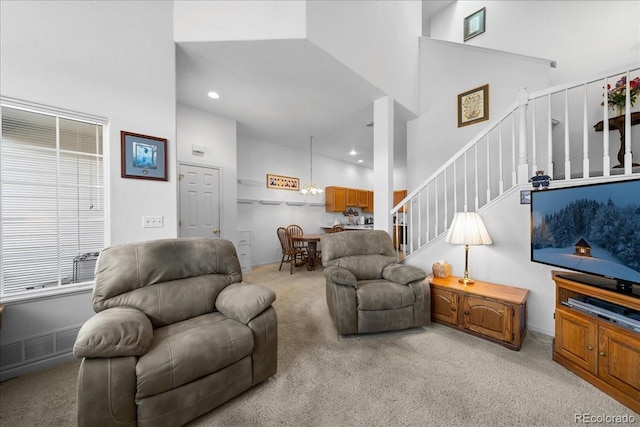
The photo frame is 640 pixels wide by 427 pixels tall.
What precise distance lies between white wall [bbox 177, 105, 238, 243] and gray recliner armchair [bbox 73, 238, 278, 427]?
255cm

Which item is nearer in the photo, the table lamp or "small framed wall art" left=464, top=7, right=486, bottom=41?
the table lamp

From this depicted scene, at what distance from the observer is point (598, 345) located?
5.39 feet

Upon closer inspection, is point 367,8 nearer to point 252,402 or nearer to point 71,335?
point 252,402

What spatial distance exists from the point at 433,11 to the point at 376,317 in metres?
6.58

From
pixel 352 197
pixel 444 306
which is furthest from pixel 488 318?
pixel 352 197

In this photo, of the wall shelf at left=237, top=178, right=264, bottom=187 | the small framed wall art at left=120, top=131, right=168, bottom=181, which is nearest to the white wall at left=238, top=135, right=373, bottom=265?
the wall shelf at left=237, top=178, right=264, bottom=187

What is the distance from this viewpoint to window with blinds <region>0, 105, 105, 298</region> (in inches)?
74.3

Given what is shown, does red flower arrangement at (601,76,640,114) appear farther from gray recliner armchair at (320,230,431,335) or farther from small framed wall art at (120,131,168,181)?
small framed wall art at (120,131,168,181)

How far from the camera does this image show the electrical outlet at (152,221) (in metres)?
2.38

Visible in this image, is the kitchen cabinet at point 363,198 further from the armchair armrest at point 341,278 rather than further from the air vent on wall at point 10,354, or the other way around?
the air vent on wall at point 10,354

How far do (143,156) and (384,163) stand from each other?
3.00m

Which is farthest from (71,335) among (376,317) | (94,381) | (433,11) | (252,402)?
(433,11)

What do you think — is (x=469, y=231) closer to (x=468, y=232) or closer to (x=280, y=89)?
(x=468, y=232)

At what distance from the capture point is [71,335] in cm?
204
